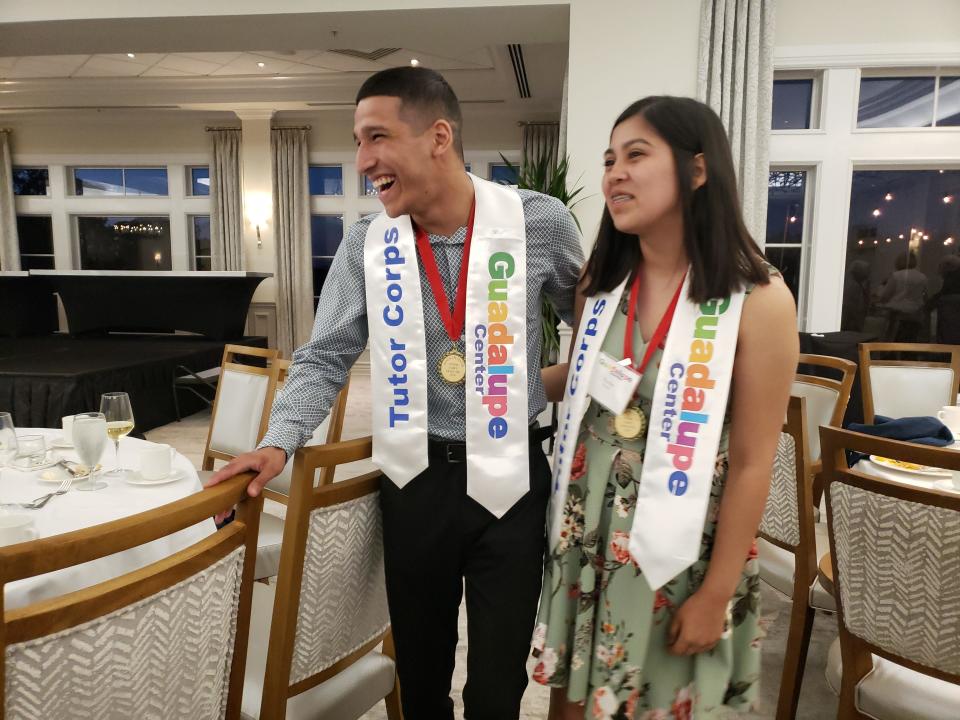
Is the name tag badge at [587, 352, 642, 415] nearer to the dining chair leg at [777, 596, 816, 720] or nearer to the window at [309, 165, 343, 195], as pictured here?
the dining chair leg at [777, 596, 816, 720]

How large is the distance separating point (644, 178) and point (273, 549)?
1.50 m

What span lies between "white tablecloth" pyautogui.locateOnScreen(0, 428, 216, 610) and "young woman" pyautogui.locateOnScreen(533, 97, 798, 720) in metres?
0.81

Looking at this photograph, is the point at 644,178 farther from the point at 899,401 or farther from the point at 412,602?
the point at 899,401

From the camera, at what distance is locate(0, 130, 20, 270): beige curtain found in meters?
8.66

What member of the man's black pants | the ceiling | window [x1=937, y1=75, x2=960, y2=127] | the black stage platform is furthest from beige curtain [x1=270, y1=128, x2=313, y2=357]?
the man's black pants

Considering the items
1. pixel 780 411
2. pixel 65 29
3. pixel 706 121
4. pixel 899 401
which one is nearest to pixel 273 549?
pixel 780 411

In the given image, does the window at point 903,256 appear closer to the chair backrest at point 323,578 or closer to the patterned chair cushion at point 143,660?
the chair backrest at point 323,578

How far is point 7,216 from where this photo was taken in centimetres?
875

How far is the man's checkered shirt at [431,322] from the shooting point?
118cm

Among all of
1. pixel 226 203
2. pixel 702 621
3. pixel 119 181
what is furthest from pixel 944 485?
pixel 119 181

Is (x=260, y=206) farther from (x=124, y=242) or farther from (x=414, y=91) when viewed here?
(x=414, y=91)

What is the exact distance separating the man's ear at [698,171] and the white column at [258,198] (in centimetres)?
788

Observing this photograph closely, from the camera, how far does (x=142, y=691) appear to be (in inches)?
30.9

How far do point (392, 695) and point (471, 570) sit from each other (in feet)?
1.62
